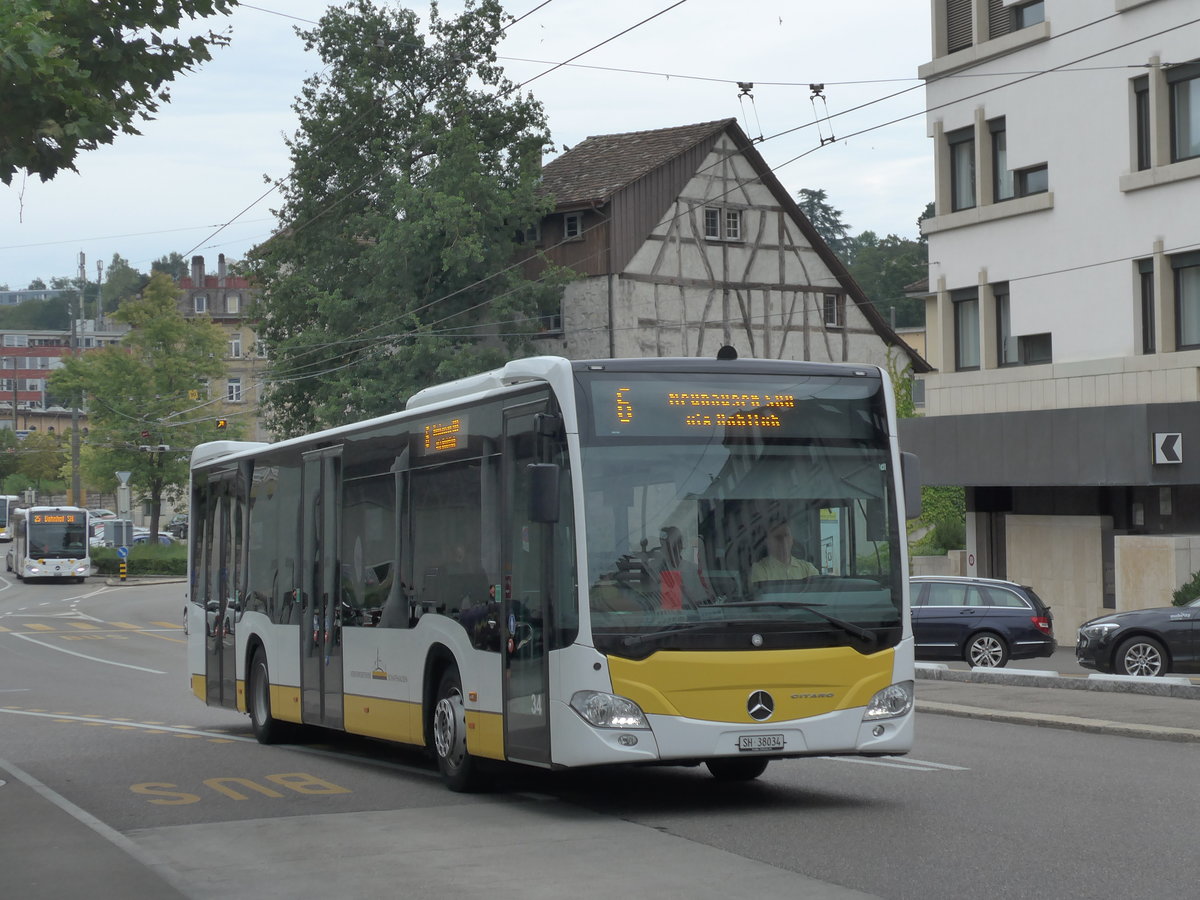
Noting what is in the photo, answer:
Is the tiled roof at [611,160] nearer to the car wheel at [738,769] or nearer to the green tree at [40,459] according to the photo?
the car wheel at [738,769]

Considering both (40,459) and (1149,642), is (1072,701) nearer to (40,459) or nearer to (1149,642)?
(1149,642)

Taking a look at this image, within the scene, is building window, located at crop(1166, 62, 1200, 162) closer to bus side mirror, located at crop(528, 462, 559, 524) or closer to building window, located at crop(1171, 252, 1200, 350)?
building window, located at crop(1171, 252, 1200, 350)

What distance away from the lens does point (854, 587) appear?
448 inches

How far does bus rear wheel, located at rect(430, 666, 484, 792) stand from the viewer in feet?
40.5

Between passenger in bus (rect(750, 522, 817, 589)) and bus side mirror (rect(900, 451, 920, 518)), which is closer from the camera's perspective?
passenger in bus (rect(750, 522, 817, 589))

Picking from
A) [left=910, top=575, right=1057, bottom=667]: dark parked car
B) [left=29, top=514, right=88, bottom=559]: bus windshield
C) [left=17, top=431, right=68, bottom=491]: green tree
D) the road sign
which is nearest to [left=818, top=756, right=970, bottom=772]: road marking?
[left=910, top=575, right=1057, bottom=667]: dark parked car

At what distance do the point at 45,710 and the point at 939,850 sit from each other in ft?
51.1

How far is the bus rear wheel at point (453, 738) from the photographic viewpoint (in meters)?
12.4

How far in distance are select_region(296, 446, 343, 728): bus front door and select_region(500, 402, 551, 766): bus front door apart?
12.1 ft

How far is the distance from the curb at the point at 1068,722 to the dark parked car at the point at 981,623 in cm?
643

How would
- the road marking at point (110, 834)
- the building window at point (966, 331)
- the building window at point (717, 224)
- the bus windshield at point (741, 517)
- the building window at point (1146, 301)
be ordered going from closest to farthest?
1. the road marking at point (110, 834)
2. the bus windshield at point (741, 517)
3. the building window at point (1146, 301)
4. the building window at point (966, 331)
5. the building window at point (717, 224)

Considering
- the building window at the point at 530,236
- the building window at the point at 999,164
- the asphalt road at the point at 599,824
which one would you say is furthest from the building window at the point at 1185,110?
the building window at the point at 530,236

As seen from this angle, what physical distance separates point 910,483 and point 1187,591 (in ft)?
61.2

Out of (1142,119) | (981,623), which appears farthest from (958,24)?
(981,623)
